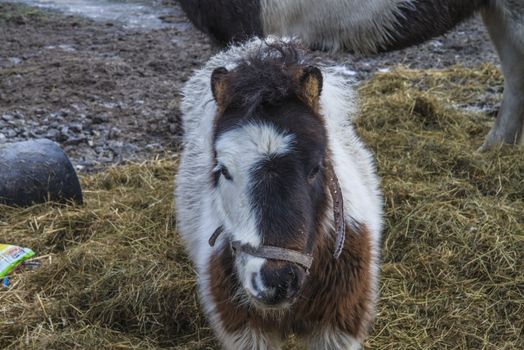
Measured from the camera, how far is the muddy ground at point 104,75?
5719mm

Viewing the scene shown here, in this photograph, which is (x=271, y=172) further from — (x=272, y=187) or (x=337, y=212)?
(x=337, y=212)

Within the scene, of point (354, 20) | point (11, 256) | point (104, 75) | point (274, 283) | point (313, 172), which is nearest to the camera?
point (274, 283)

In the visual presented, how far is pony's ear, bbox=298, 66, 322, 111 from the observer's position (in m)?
2.49

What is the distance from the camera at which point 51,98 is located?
20.9 feet

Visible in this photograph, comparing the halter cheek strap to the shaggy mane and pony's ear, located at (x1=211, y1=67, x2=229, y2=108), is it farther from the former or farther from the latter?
pony's ear, located at (x1=211, y1=67, x2=229, y2=108)

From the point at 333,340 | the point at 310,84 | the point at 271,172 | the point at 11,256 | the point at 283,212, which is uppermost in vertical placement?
the point at 310,84

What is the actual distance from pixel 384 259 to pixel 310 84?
177cm

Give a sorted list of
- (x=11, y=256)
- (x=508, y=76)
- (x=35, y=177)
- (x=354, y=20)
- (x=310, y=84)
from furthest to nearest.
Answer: (x=508, y=76) → (x=354, y=20) → (x=35, y=177) → (x=11, y=256) → (x=310, y=84)

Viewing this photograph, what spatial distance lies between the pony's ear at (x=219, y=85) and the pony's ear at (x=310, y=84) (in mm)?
326

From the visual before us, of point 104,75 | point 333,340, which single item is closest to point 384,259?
point 333,340

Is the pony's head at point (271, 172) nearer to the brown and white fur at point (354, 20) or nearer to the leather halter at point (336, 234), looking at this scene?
the leather halter at point (336, 234)

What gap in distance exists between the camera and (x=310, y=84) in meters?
2.50

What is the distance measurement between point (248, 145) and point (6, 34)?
24.3 ft

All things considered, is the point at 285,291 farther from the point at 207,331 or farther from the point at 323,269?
the point at 207,331
